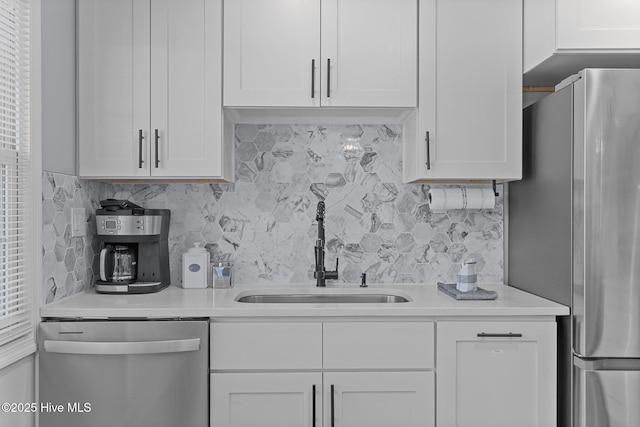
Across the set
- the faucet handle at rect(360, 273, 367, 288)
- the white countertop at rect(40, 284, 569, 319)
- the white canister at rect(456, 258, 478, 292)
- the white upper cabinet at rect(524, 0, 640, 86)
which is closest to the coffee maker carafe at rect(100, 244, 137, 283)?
the white countertop at rect(40, 284, 569, 319)

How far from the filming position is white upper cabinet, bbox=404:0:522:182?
243 centimetres

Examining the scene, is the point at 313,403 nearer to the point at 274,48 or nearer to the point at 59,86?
the point at 274,48

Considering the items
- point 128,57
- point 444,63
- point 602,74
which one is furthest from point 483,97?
point 128,57

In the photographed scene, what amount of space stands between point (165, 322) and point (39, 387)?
0.57m

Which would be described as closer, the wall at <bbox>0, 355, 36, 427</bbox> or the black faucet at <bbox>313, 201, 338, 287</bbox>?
the wall at <bbox>0, 355, 36, 427</bbox>

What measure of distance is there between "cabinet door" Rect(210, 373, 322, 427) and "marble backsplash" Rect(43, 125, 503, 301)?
2.43 ft

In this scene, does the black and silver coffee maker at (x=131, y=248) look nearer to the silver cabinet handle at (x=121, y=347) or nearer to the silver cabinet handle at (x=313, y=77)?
the silver cabinet handle at (x=121, y=347)

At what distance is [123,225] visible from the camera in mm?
2443

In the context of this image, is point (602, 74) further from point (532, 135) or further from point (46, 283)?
point (46, 283)

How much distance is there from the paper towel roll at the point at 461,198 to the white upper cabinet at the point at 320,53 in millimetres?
499

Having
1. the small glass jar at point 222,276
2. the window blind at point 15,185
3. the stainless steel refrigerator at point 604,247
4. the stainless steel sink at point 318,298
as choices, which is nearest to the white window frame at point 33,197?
the window blind at point 15,185

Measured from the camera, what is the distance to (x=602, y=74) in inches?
77.6

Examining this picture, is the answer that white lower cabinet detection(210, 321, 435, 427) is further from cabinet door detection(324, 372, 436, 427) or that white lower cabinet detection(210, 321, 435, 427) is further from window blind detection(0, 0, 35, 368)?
window blind detection(0, 0, 35, 368)

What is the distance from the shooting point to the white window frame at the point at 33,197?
2.04m
